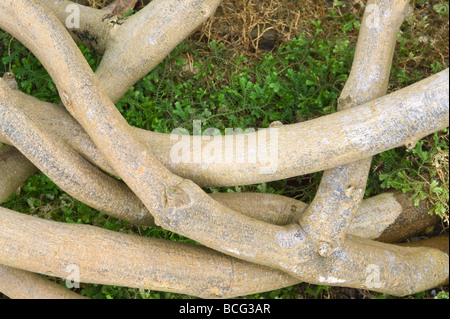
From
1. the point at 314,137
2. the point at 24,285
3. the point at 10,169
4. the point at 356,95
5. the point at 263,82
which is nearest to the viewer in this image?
the point at 314,137

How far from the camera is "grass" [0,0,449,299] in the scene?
4.21m

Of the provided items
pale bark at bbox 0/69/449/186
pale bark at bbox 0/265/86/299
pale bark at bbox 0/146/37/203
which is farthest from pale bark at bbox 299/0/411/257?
pale bark at bbox 0/146/37/203

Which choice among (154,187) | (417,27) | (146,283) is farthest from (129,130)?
(417,27)

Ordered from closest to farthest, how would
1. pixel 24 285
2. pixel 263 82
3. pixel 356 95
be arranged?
1. pixel 356 95
2. pixel 24 285
3. pixel 263 82

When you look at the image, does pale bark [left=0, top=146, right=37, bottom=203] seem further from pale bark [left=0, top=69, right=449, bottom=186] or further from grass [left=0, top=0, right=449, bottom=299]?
grass [left=0, top=0, right=449, bottom=299]

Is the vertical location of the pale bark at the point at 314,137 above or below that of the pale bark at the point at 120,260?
above

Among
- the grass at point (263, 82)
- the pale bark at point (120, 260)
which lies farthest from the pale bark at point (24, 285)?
the grass at point (263, 82)

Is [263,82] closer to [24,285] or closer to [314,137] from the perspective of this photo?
[314,137]

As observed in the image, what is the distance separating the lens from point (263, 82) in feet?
14.6

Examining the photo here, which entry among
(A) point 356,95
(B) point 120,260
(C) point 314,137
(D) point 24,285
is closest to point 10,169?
(D) point 24,285

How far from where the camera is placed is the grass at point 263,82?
421cm

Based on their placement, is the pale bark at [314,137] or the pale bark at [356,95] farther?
the pale bark at [356,95]

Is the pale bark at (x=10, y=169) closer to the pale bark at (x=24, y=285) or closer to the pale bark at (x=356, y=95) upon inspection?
the pale bark at (x=24, y=285)

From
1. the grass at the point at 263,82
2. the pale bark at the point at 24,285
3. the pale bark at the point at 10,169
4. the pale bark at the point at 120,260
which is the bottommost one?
the pale bark at the point at 24,285
